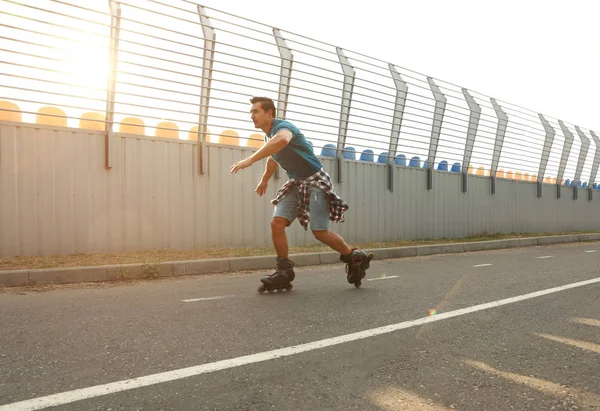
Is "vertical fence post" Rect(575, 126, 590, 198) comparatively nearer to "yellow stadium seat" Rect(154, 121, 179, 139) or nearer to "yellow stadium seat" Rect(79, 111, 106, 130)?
"yellow stadium seat" Rect(154, 121, 179, 139)

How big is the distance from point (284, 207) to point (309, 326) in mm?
2000

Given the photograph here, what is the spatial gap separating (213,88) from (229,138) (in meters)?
1.00

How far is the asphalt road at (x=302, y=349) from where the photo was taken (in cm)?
236

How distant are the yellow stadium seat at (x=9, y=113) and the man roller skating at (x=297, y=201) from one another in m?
4.34

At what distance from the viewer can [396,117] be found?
12.9 m

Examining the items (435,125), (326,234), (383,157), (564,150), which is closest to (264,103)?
(326,234)

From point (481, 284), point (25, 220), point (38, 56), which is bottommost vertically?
point (481, 284)

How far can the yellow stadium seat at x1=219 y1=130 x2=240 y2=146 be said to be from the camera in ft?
33.1

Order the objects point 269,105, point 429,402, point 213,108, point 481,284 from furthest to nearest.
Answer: point 213,108 < point 481,284 < point 269,105 < point 429,402

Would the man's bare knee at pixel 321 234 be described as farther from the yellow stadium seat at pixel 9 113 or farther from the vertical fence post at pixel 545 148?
the vertical fence post at pixel 545 148

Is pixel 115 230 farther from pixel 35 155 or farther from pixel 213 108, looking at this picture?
pixel 213 108

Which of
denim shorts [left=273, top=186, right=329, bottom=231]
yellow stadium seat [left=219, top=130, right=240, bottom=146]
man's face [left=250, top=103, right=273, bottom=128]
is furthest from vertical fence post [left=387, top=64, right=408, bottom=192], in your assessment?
man's face [left=250, top=103, right=273, bottom=128]

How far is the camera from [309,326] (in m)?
3.79

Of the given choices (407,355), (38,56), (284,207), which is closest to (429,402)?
(407,355)
